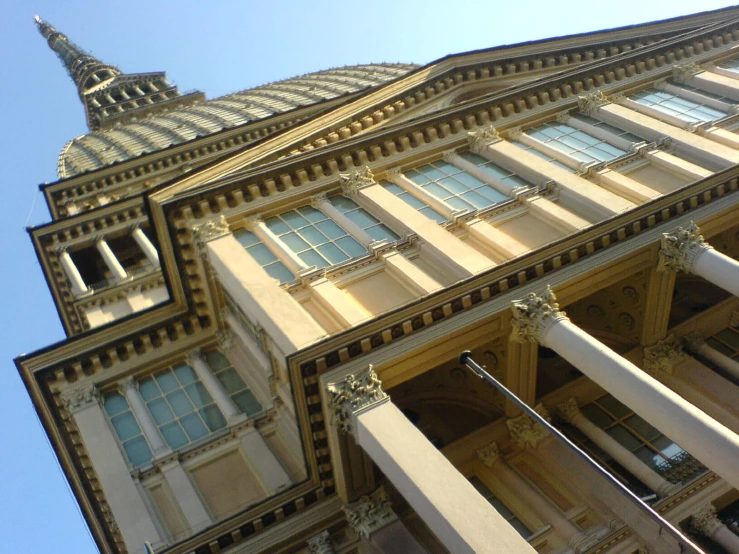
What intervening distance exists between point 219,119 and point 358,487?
58.3 m

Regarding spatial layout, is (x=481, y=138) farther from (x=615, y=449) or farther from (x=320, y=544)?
(x=320, y=544)

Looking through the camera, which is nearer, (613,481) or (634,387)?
(613,481)

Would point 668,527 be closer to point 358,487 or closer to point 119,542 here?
point 358,487

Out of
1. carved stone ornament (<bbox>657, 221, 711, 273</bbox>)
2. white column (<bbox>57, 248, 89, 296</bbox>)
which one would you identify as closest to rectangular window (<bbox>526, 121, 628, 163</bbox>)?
carved stone ornament (<bbox>657, 221, 711, 273</bbox>)

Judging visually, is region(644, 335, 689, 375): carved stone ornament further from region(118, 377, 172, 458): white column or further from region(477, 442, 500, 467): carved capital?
region(118, 377, 172, 458): white column

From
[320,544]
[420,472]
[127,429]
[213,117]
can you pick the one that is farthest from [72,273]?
[213,117]

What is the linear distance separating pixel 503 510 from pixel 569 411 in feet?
13.5

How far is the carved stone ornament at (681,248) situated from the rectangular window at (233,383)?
13.8 metres

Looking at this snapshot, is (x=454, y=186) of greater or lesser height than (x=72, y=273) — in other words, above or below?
below

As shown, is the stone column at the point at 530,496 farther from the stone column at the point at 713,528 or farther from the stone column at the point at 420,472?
the stone column at the point at 420,472

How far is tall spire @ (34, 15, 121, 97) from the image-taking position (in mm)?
125625

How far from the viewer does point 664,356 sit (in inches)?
1049

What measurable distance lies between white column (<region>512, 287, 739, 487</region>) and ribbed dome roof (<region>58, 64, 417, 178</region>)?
44963 millimetres

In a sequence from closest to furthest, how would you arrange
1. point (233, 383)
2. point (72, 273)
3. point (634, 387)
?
point (634, 387) < point (233, 383) < point (72, 273)
